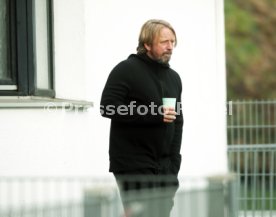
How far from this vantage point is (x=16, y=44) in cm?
977

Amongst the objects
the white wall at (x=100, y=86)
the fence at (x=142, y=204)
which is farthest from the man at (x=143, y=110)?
the white wall at (x=100, y=86)

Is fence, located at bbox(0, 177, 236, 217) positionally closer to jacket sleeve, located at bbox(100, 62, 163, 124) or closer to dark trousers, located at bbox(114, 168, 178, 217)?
dark trousers, located at bbox(114, 168, 178, 217)

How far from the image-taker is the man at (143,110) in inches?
325

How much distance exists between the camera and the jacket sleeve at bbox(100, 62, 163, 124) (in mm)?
8211

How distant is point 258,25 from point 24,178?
2299cm

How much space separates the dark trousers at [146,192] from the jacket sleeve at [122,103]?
30cm

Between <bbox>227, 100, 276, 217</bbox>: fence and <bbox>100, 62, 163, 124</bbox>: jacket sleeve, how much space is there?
11.1ft

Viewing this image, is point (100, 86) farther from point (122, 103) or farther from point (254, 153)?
point (122, 103)

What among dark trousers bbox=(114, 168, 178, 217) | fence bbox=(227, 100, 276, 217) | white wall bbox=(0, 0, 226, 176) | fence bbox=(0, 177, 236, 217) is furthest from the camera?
fence bbox=(227, 100, 276, 217)

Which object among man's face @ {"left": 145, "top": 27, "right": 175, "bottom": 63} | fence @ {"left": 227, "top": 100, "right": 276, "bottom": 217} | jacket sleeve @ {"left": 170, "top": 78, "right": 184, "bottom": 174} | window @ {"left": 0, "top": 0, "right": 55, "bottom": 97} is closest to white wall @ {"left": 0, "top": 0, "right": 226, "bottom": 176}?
window @ {"left": 0, "top": 0, "right": 55, "bottom": 97}

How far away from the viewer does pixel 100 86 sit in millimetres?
10406

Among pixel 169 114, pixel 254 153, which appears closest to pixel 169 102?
pixel 169 114

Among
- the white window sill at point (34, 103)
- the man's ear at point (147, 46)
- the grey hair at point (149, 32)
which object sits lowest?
the white window sill at point (34, 103)

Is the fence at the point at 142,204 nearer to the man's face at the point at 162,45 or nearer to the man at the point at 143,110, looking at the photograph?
the man at the point at 143,110
